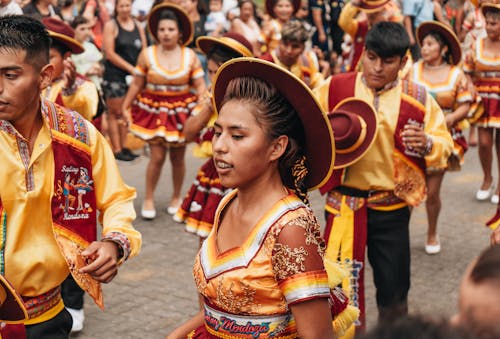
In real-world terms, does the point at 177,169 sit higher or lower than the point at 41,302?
Result: lower

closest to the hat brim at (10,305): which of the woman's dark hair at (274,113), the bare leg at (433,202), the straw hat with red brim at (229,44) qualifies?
the woman's dark hair at (274,113)

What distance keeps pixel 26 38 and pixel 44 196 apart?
0.66m

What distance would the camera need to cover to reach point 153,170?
8445 millimetres

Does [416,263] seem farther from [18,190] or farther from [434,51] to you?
[18,190]

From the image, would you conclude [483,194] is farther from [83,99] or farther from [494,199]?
[83,99]

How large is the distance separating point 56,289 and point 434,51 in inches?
195

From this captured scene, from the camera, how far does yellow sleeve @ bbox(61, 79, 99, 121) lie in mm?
6121

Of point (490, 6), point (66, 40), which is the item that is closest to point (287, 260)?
point (66, 40)

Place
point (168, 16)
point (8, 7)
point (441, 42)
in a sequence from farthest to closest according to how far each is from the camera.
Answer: point (168, 16) < point (8, 7) < point (441, 42)

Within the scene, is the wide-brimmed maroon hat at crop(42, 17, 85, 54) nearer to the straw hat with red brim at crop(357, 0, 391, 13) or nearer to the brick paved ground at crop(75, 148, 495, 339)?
the brick paved ground at crop(75, 148, 495, 339)

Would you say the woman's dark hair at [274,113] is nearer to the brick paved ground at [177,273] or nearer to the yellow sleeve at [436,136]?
the brick paved ground at [177,273]

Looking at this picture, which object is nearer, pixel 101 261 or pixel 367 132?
pixel 101 261

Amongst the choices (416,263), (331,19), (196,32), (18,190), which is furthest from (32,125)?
(331,19)

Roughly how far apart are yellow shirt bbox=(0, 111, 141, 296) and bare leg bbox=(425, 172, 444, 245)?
3.97m
